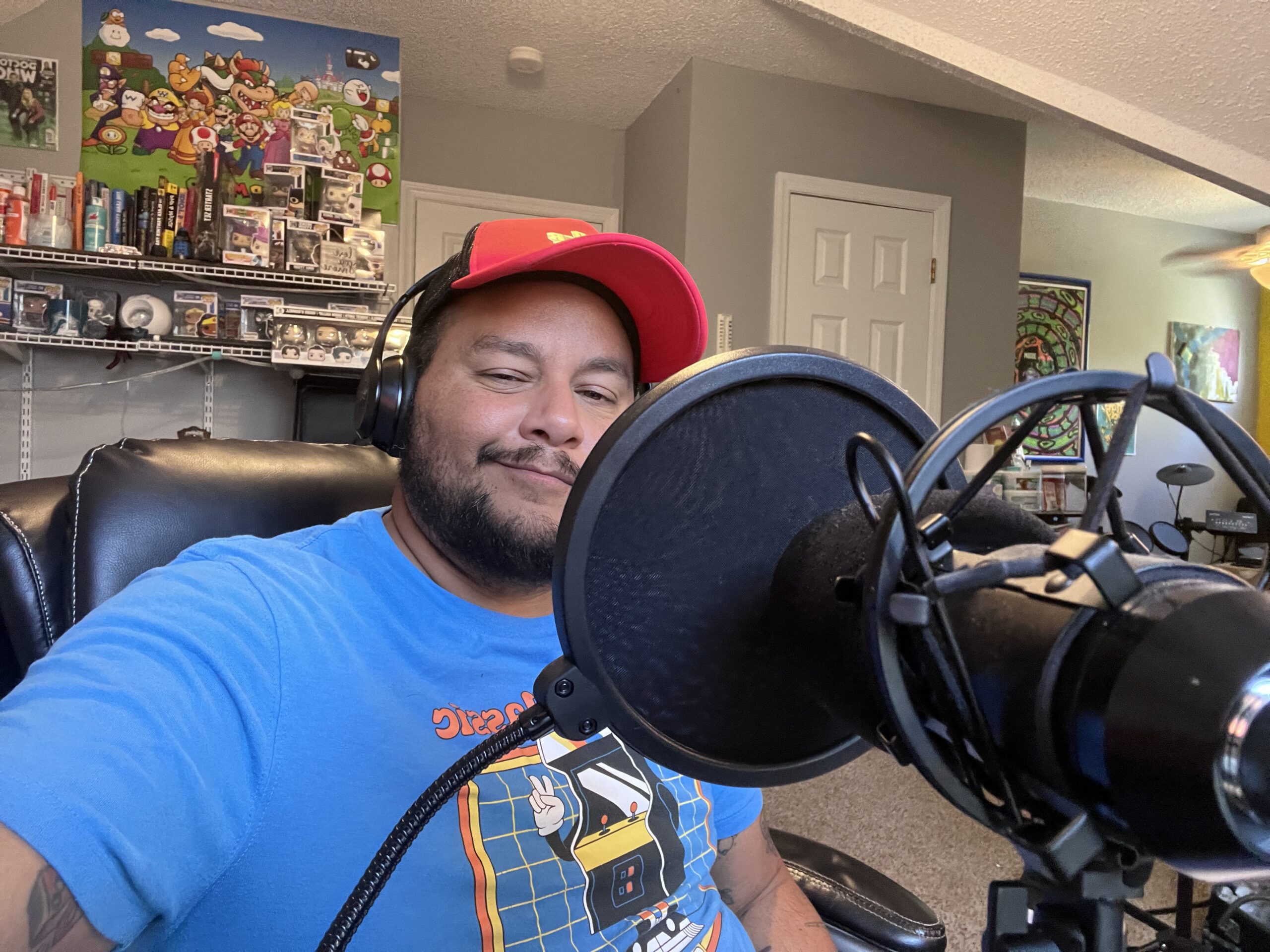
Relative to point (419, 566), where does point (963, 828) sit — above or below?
below

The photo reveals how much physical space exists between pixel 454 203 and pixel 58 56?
166 centimetres

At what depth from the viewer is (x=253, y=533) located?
1.03 meters

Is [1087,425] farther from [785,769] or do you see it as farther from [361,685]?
[361,685]

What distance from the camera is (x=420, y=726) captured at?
0.68m

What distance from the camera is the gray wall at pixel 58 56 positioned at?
105 inches

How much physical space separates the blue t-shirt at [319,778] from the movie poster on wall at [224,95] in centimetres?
260

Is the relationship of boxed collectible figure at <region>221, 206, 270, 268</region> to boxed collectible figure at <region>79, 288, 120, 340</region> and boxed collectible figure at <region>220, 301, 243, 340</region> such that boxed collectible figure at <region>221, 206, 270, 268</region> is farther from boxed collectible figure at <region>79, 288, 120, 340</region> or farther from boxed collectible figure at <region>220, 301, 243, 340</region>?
boxed collectible figure at <region>79, 288, 120, 340</region>

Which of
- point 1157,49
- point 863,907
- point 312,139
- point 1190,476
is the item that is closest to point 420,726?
point 863,907

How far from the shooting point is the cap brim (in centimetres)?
81

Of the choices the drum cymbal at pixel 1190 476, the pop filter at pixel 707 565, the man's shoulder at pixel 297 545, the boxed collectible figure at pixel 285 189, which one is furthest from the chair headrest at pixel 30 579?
the drum cymbal at pixel 1190 476

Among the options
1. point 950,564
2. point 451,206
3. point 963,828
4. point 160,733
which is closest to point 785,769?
point 950,564

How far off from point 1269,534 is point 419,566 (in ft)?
2.40

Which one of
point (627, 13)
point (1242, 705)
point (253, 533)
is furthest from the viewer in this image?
point (627, 13)

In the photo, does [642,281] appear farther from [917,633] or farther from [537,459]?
[917,633]
